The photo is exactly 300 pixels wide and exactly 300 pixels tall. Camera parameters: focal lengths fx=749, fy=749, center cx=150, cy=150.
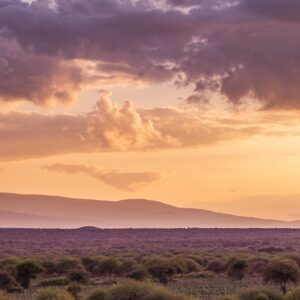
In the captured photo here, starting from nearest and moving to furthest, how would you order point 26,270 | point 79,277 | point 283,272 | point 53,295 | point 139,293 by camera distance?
point 139,293 → point 53,295 → point 283,272 → point 26,270 → point 79,277

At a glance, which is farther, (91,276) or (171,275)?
(91,276)

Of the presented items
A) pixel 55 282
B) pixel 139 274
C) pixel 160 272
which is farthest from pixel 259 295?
pixel 55 282

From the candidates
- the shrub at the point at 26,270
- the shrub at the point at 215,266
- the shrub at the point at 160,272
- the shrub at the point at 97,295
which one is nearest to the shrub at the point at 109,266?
the shrub at the point at 215,266

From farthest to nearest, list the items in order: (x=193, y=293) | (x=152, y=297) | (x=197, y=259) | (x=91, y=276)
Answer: (x=197, y=259) < (x=91, y=276) < (x=193, y=293) < (x=152, y=297)

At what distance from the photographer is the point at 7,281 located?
58062mm

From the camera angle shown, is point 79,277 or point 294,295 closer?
point 294,295

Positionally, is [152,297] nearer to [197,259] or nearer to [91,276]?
[91,276]

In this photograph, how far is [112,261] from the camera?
7494 cm

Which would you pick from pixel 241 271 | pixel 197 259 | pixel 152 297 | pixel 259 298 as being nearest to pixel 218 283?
pixel 241 271

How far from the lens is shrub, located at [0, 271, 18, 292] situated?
56875 millimetres

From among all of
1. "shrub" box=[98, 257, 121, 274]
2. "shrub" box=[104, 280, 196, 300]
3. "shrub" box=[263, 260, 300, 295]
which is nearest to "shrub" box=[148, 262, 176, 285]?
"shrub" box=[98, 257, 121, 274]

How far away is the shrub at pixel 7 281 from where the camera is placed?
2239 inches

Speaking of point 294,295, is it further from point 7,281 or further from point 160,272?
point 7,281

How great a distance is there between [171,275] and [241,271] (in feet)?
20.8
